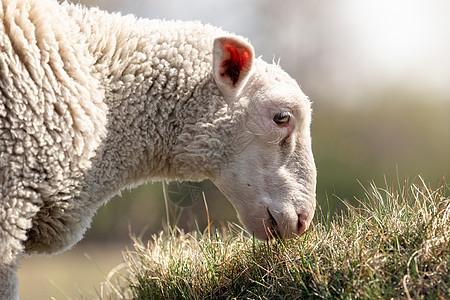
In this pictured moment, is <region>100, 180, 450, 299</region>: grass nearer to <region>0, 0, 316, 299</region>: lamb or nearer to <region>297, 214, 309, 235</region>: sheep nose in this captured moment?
<region>297, 214, 309, 235</region>: sheep nose

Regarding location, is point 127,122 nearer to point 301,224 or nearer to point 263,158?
point 263,158

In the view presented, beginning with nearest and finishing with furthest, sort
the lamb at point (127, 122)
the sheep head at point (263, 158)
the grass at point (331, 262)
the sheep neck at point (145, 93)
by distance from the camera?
1. the grass at point (331, 262)
2. the lamb at point (127, 122)
3. the sheep neck at point (145, 93)
4. the sheep head at point (263, 158)

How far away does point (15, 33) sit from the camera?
285 centimetres

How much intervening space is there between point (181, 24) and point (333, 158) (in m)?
9.18

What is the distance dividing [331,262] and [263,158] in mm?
762

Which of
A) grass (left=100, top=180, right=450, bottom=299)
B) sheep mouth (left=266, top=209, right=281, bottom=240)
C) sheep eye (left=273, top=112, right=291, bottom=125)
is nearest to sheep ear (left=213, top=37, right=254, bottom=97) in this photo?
sheep eye (left=273, top=112, right=291, bottom=125)

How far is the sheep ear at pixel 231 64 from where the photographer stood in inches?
124

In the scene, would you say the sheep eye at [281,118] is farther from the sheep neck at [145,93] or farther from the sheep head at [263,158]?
the sheep neck at [145,93]

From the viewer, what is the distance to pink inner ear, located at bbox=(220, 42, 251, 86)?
10.4ft

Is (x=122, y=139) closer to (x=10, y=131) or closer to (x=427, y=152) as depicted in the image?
(x=10, y=131)

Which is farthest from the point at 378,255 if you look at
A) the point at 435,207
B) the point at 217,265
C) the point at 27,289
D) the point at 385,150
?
the point at 385,150

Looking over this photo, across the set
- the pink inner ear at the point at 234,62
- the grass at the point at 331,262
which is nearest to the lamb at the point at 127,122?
the pink inner ear at the point at 234,62

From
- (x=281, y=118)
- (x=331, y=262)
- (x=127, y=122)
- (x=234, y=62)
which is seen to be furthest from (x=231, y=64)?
(x=331, y=262)

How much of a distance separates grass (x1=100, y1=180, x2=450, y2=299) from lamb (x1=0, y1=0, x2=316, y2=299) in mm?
232
